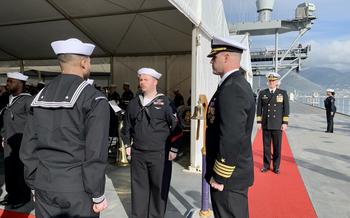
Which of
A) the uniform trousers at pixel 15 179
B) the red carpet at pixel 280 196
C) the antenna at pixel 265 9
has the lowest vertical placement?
the red carpet at pixel 280 196

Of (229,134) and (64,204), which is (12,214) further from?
(229,134)

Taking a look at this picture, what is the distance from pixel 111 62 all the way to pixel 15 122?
9077 millimetres

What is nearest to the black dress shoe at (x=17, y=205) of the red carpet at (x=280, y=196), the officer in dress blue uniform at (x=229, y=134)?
the officer in dress blue uniform at (x=229, y=134)

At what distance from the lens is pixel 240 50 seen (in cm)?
245

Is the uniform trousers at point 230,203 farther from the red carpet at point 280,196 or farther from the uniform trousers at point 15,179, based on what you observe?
the uniform trousers at point 15,179

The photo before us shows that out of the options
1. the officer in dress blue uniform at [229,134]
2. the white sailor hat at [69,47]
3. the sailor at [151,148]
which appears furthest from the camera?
the sailor at [151,148]

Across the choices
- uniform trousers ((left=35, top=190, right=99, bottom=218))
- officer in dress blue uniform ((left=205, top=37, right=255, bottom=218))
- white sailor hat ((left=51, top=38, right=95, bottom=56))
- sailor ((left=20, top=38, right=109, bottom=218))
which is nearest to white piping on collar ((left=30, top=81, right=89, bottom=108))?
sailor ((left=20, top=38, right=109, bottom=218))

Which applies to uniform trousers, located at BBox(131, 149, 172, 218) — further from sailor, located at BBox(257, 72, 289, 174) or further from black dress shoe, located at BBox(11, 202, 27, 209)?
sailor, located at BBox(257, 72, 289, 174)

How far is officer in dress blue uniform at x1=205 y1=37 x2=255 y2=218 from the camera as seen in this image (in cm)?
219

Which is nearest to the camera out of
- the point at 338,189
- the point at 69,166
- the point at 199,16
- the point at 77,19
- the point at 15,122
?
the point at 69,166

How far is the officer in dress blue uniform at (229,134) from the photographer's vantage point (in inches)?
86.1

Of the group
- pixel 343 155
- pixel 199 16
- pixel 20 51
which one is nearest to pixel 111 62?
pixel 20 51

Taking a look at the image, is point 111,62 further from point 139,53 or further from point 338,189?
point 338,189

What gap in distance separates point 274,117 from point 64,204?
15.4 feet
